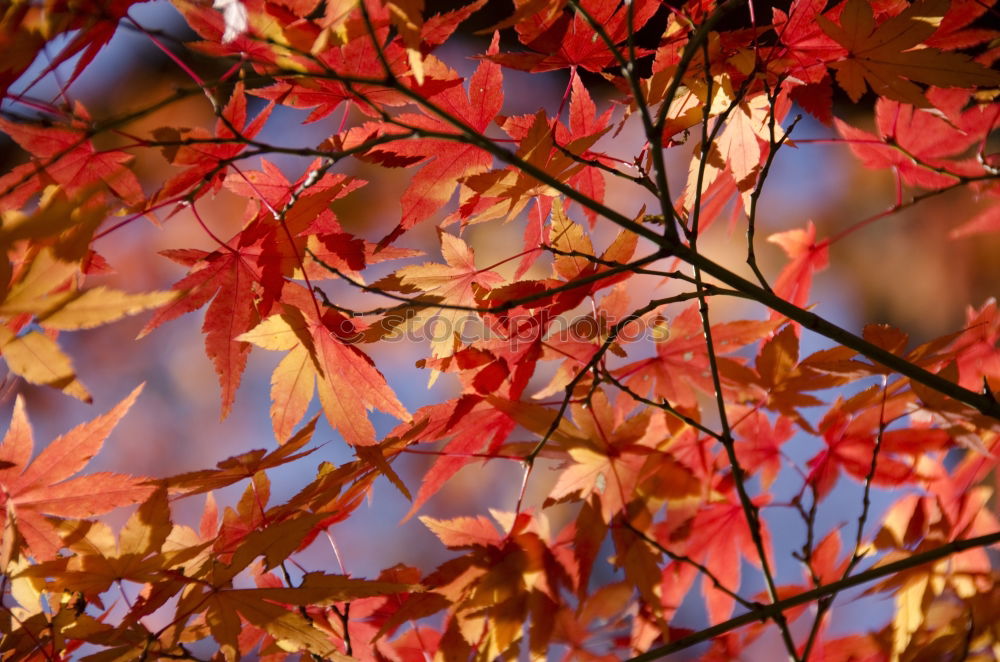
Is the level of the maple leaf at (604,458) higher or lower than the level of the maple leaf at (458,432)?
lower

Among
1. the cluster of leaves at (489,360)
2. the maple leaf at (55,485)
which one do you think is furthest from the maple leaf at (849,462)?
the maple leaf at (55,485)

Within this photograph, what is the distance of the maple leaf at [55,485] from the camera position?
0.68m

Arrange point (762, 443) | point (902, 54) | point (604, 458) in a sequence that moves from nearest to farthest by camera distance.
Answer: point (902, 54) → point (604, 458) → point (762, 443)

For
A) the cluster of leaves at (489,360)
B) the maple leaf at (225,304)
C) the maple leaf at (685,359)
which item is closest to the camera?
the cluster of leaves at (489,360)

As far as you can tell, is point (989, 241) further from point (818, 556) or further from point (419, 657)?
point (419, 657)

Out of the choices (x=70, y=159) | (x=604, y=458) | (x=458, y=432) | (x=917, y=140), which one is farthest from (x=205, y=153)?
(x=917, y=140)

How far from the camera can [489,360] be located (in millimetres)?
728

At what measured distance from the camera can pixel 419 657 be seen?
0.90 m

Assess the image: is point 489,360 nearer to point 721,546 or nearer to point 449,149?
point 449,149

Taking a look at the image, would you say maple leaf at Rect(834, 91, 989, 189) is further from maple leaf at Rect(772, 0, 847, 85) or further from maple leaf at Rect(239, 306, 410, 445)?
maple leaf at Rect(239, 306, 410, 445)

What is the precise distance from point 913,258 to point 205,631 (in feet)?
8.49

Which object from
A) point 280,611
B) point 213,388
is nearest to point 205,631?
point 280,611

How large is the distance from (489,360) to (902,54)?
0.48 meters

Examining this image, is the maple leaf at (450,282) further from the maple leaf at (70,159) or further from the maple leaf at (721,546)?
the maple leaf at (721,546)
